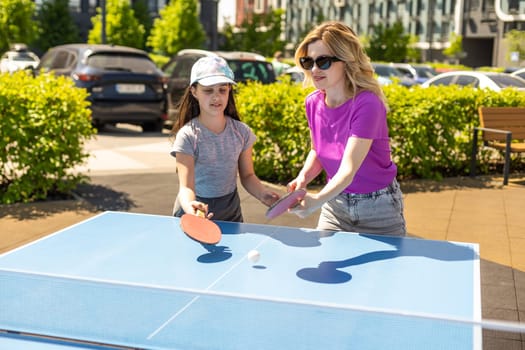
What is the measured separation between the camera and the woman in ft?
11.3

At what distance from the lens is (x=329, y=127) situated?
12.0 feet

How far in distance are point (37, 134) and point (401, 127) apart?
4660 millimetres

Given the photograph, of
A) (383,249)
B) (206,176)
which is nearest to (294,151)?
(206,176)

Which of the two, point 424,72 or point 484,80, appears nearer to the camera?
point 484,80

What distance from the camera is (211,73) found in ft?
12.6

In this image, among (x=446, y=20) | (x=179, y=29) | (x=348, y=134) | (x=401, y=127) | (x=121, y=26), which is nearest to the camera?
(x=348, y=134)

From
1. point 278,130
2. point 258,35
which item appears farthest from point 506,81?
point 258,35

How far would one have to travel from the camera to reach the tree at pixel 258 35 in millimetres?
53938

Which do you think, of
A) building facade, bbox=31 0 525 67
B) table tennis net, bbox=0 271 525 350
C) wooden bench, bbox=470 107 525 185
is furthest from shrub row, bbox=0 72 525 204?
building facade, bbox=31 0 525 67

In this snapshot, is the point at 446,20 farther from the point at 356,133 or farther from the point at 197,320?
the point at 197,320

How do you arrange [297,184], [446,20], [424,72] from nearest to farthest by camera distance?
[297,184] → [424,72] → [446,20]

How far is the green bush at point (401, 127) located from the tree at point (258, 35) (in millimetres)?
44229

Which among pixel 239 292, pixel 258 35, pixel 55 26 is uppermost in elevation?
pixel 55 26

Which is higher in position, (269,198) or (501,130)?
(269,198)
